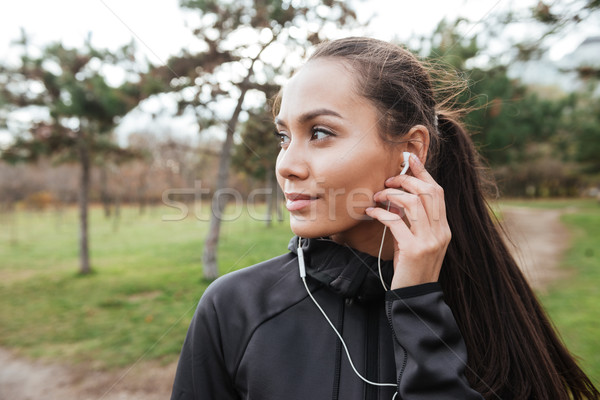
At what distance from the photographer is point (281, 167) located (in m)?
1.20

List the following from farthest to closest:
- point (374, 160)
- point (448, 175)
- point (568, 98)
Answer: point (568, 98) < point (448, 175) < point (374, 160)

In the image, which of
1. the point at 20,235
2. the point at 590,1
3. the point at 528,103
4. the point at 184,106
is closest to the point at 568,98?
the point at 528,103

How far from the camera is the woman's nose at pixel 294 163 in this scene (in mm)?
1167

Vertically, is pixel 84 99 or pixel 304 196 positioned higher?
pixel 84 99

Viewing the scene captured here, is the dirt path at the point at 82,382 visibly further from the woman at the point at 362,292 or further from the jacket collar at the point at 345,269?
the jacket collar at the point at 345,269

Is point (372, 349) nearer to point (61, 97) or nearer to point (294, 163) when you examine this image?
point (294, 163)

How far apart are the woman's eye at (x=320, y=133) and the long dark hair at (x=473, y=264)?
0.63 feet

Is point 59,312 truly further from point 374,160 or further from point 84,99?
point 374,160

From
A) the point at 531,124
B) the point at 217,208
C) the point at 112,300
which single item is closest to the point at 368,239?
the point at 217,208

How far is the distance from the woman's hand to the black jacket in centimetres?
6

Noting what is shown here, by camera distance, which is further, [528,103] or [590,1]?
[528,103]

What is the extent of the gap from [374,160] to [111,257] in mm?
13631

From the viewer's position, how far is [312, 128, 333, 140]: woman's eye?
45.6 inches

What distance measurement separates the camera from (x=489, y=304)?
132 centimetres
